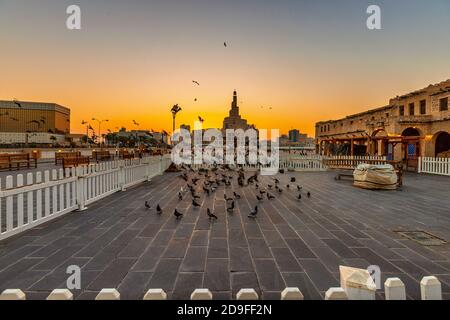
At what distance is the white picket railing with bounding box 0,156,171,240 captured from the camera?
4.41m

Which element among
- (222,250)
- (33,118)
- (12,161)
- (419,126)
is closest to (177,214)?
(222,250)

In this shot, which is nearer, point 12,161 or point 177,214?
point 177,214

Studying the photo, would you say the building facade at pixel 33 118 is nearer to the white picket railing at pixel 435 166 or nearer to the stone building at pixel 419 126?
the stone building at pixel 419 126

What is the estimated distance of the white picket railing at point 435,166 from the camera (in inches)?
605

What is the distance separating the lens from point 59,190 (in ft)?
21.2

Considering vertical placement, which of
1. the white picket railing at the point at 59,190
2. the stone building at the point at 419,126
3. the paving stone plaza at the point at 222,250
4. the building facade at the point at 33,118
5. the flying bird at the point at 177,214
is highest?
the building facade at the point at 33,118

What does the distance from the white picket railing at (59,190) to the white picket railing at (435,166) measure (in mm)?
19047

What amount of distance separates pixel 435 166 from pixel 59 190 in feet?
72.0

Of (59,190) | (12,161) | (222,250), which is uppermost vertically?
(12,161)

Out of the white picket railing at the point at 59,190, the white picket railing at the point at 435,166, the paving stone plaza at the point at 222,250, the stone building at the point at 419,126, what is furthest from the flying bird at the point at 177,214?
the white picket railing at the point at 435,166

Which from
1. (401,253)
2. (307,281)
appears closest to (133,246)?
(307,281)

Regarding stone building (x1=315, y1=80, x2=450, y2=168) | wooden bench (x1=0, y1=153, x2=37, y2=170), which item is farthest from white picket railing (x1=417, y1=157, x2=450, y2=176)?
wooden bench (x1=0, y1=153, x2=37, y2=170)

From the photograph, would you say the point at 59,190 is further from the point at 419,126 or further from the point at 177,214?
the point at 419,126
